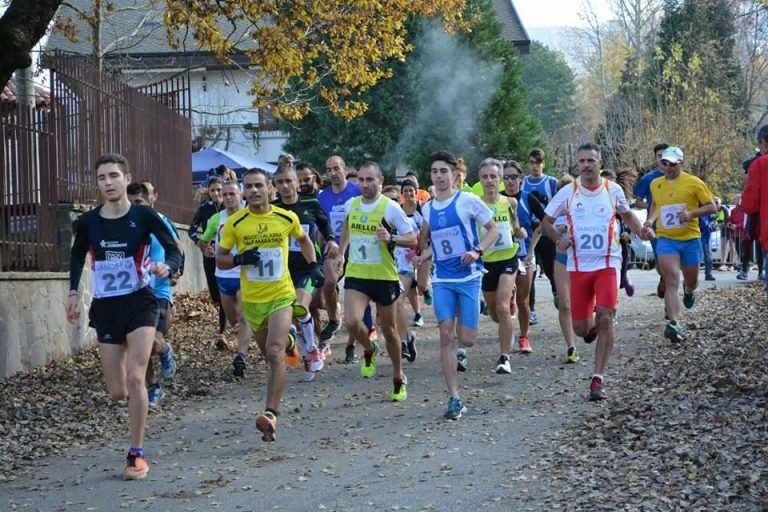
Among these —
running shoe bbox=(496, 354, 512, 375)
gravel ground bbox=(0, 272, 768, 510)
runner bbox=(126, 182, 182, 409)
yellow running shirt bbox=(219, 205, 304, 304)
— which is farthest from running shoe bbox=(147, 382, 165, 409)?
running shoe bbox=(496, 354, 512, 375)

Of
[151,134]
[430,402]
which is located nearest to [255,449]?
[430,402]

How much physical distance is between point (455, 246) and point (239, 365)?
3292 mm

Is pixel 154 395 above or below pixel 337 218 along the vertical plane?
below

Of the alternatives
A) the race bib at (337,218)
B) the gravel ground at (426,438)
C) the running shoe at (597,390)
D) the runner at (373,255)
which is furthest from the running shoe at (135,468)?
the race bib at (337,218)

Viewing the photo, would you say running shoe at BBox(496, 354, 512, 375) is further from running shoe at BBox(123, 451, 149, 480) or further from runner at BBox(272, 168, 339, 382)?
running shoe at BBox(123, 451, 149, 480)

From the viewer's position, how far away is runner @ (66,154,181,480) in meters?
8.50

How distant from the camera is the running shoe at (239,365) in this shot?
12.8 meters

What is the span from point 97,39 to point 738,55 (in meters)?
27.5

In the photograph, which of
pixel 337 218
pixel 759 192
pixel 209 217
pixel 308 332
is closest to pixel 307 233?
pixel 308 332

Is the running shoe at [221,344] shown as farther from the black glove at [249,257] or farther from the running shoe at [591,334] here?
the running shoe at [591,334]

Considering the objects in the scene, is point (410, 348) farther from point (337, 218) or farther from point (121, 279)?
point (121, 279)

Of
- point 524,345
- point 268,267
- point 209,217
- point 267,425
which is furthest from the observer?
point 209,217

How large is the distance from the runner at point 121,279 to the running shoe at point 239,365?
408 centimetres

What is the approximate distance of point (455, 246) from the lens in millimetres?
10469
